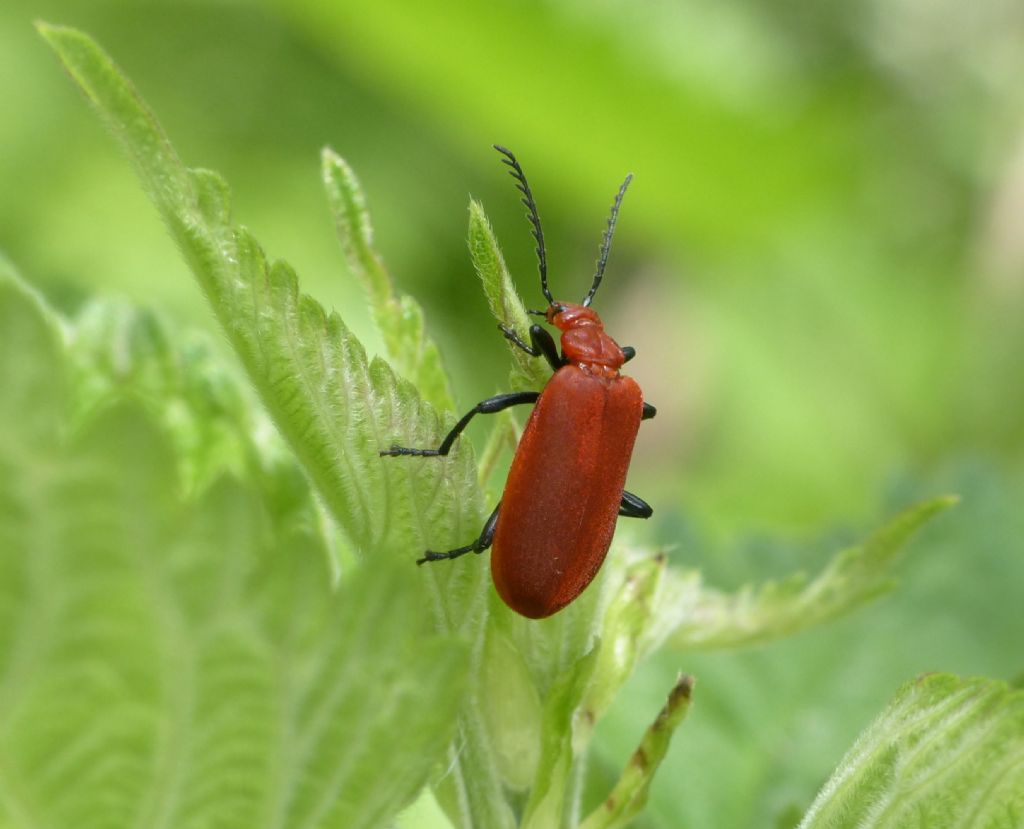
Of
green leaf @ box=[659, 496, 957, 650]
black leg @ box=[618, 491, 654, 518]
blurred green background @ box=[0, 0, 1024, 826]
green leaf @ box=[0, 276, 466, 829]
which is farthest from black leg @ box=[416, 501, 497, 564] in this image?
blurred green background @ box=[0, 0, 1024, 826]

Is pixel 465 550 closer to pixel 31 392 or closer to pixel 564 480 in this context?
pixel 31 392

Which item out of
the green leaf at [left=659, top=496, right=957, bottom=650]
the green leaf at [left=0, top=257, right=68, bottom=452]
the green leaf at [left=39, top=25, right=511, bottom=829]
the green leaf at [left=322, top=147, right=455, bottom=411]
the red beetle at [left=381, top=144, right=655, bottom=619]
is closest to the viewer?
the green leaf at [left=0, top=257, right=68, bottom=452]

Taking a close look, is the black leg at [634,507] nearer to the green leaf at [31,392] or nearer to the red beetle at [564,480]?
the red beetle at [564,480]

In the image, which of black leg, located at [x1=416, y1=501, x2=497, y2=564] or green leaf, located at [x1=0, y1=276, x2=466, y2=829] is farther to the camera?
black leg, located at [x1=416, y1=501, x2=497, y2=564]

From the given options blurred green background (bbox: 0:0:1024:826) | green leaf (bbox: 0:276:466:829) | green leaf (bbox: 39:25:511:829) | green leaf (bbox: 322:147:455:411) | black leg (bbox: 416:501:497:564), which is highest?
blurred green background (bbox: 0:0:1024:826)

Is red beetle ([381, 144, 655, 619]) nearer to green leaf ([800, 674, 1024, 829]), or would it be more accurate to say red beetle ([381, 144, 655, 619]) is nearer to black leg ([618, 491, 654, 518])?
black leg ([618, 491, 654, 518])

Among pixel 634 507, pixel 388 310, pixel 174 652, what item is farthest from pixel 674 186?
pixel 174 652

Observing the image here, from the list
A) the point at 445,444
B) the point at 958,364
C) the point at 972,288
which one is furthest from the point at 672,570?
the point at 972,288

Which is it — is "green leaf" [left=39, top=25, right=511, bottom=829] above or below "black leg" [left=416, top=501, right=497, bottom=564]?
above

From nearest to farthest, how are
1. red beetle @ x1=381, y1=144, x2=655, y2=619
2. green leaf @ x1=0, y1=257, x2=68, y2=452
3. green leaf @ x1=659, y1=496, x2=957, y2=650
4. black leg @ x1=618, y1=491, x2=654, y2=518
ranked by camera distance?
1. green leaf @ x1=0, y1=257, x2=68, y2=452
2. green leaf @ x1=659, y1=496, x2=957, y2=650
3. red beetle @ x1=381, y1=144, x2=655, y2=619
4. black leg @ x1=618, y1=491, x2=654, y2=518
